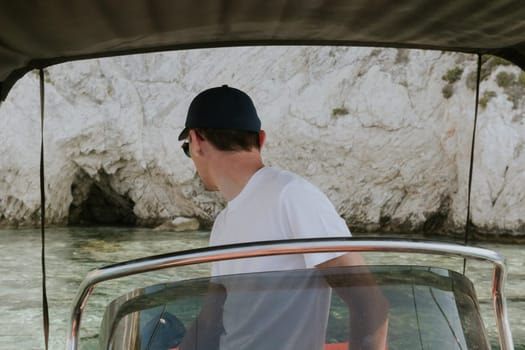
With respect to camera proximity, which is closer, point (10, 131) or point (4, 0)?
point (4, 0)

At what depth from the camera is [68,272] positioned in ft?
39.9

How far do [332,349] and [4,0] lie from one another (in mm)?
1530

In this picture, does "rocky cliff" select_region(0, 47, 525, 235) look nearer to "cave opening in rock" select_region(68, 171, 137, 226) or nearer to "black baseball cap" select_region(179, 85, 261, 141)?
"cave opening in rock" select_region(68, 171, 137, 226)

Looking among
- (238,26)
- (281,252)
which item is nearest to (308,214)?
(281,252)

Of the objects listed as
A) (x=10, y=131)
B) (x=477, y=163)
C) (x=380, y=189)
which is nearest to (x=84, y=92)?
(x=10, y=131)

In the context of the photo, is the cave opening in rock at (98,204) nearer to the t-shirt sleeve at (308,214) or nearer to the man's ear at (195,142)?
the man's ear at (195,142)

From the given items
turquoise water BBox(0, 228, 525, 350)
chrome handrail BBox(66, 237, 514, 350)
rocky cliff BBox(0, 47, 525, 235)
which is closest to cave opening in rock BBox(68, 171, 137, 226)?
rocky cliff BBox(0, 47, 525, 235)

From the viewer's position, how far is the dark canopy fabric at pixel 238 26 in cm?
235

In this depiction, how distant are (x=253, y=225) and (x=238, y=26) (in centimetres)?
130

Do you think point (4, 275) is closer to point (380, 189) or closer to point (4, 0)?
point (380, 189)

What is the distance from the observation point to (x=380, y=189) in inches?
653

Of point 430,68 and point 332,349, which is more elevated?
point 430,68

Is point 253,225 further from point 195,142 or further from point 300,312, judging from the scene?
point 300,312

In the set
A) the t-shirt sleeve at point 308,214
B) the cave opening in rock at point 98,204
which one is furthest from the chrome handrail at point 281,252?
the cave opening in rock at point 98,204
